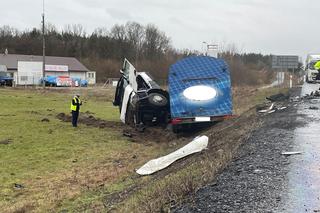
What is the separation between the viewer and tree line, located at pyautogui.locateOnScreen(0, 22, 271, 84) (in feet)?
311

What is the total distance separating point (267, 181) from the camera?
245 inches

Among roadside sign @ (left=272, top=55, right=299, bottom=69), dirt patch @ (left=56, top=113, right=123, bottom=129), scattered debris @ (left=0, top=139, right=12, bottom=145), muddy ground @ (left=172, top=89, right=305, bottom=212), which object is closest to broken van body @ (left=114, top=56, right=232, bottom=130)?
dirt patch @ (left=56, top=113, right=123, bottom=129)

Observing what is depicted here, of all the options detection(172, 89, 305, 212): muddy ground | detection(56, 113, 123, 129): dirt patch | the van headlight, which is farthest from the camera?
detection(56, 113, 123, 129): dirt patch

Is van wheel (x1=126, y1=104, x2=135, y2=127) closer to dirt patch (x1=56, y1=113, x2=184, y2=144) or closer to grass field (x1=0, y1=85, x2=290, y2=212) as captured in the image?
dirt patch (x1=56, y1=113, x2=184, y2=144)

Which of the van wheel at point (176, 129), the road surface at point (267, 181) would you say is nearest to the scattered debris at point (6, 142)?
the van wheel at point (176, 129)

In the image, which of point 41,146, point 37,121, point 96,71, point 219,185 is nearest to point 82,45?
point 96,71

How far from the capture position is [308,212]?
16.3 ft

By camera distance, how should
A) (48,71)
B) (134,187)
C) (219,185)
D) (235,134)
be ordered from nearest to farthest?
(219,185), (134,187), (235,134), (48,71)

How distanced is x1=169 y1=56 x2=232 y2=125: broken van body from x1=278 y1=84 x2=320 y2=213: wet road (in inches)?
194

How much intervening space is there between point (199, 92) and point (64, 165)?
19.1 feet

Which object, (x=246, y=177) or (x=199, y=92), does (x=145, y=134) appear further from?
(x=246, y=177)

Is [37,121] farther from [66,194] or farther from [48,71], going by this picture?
[48,71]

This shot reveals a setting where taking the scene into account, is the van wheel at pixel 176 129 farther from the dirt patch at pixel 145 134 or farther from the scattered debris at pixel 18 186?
the scattered debris at pixel 18 186

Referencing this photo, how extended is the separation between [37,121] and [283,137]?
13.6 metres
